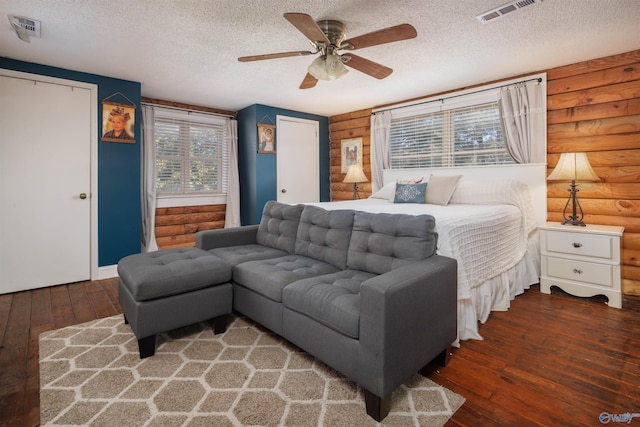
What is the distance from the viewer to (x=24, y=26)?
254cm

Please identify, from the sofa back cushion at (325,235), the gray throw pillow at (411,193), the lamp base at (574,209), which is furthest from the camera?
the gray throw pillow at (411,193)

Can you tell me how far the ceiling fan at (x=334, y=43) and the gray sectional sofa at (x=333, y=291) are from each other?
1103 mm

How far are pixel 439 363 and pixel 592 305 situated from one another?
1.91m

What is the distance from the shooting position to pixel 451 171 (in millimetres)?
4316

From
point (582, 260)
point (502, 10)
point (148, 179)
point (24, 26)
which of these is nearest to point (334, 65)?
point (502, 10)

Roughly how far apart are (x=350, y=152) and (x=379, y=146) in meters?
0.69

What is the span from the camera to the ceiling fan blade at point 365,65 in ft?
8.33

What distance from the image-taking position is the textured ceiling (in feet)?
7.63

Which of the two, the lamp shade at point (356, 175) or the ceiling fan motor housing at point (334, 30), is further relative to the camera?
the lamp shade at point (356, 175)

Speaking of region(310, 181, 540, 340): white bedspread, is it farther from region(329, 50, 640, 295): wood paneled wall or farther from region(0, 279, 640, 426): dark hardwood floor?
region(329, 50, 640, 295): wood paneled wall

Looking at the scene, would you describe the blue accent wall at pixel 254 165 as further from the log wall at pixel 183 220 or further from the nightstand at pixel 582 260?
the nightstand at pixel 582 260

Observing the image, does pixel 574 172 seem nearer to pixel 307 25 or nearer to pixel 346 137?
pixel 307 25

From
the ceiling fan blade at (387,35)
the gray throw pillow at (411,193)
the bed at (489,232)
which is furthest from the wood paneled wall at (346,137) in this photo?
the ceiling fan blade at (387,35)

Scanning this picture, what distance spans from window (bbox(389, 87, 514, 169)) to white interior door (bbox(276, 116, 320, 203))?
1455mm
